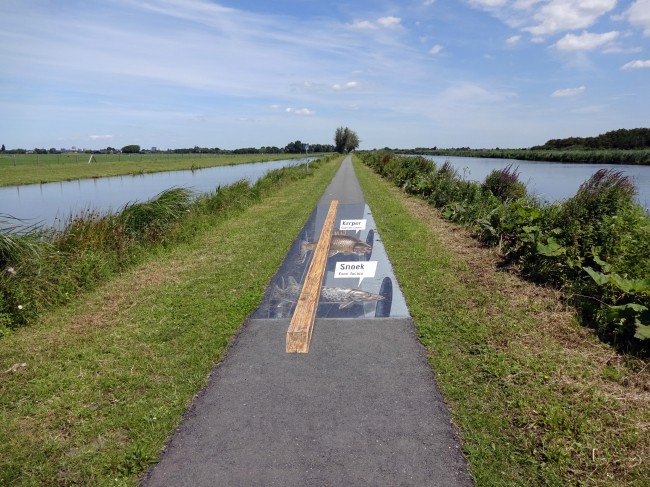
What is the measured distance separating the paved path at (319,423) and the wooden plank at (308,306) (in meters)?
0.16

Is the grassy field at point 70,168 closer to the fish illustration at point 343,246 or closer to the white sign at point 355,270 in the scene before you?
the fish illustration at point 343,246

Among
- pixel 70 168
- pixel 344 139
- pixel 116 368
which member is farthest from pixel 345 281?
pixel 344 139

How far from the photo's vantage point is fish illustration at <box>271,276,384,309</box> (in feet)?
17.9

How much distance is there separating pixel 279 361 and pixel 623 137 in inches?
2263

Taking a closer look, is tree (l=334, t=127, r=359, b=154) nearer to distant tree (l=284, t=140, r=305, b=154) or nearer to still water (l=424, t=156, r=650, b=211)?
distant tree (l=284, t=140, r=305, b=154)

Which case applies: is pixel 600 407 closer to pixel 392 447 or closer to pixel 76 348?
pixel 392 447

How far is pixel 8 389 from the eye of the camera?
11.5 feet

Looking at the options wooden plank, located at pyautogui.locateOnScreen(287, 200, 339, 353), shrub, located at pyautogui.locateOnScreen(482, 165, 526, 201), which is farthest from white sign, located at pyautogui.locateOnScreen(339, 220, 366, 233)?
shrub, located at pyautogui.locateOnScreen(482, 165, 526, 201)

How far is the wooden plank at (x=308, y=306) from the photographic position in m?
4.25

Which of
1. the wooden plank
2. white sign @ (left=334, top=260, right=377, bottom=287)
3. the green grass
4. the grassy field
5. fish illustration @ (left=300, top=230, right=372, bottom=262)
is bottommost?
the green grass

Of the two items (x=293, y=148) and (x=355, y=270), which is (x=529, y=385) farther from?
(x=293, y=148)

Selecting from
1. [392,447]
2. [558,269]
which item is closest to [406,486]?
[392,447]

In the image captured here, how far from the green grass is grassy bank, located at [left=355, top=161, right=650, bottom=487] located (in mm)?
2106

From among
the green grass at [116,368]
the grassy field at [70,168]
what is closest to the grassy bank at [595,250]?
the green grass at [116,368]
